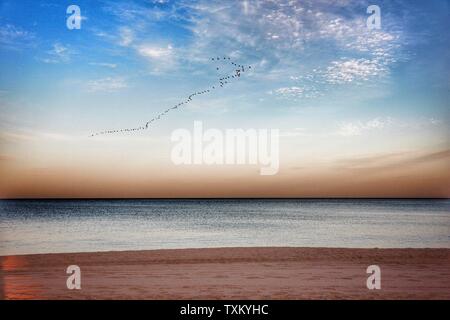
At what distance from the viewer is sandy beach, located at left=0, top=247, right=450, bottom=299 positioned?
33.8 feet

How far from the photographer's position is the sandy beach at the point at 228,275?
33.8ft

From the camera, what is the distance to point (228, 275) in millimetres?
12445

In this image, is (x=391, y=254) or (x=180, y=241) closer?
(x=391, y=254)
